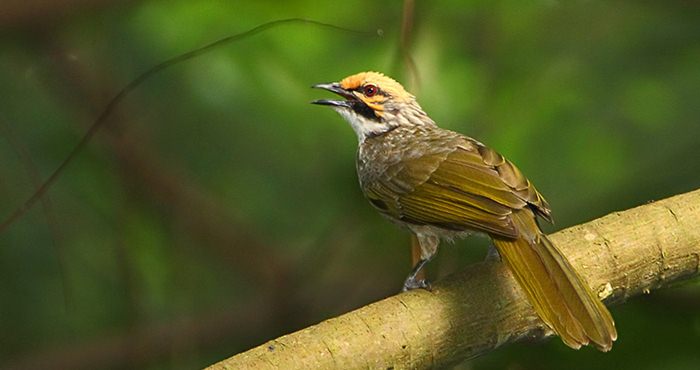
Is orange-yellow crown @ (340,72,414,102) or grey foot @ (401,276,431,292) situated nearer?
grey foot @ (401,276,431,292)

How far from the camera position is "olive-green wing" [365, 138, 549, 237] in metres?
3.09

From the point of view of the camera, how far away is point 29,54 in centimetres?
423

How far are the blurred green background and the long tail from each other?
0.83 meters

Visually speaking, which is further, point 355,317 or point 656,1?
point 656,1

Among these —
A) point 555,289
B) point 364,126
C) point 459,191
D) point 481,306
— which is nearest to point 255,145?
point 364,126

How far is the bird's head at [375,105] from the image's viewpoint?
12.4 feet

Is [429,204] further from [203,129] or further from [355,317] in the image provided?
[203,129]

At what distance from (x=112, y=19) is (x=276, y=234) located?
0.96m

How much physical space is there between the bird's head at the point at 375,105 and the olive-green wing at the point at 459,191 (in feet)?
1.28

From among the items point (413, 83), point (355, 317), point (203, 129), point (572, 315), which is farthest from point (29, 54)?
point (572, 315)

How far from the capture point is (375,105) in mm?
3895

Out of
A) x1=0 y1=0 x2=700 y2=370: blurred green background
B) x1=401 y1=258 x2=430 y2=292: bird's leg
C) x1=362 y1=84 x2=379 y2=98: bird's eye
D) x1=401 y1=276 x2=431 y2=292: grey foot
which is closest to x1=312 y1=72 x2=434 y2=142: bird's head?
x1=362 y1=84 x2=379 y2=98: bird's eye

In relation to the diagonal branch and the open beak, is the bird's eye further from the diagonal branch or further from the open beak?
the diagonal branch

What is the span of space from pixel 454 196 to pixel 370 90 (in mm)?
779
